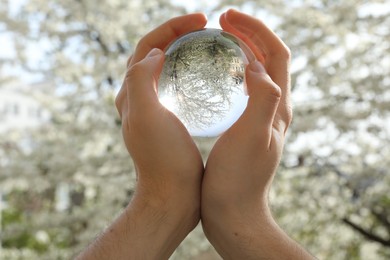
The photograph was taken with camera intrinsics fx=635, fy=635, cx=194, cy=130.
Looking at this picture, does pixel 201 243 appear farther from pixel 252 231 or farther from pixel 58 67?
pixel 252 231

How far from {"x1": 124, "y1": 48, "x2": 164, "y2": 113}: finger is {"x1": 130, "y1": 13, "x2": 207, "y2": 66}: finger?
12.0 inches

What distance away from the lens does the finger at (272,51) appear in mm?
1726

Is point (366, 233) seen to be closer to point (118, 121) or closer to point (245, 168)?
point (118, 121)

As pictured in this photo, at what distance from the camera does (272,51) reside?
179 cm

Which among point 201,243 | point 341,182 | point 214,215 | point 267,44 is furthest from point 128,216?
point 341,182

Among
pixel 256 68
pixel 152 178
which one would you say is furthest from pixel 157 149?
pixel 256 68

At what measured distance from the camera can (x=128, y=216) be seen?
158 centimetres

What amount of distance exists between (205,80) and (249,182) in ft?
1.64

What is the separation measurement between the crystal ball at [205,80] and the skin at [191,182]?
230 millimetres

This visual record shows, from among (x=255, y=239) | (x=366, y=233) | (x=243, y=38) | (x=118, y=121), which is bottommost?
(x=366, y=233)

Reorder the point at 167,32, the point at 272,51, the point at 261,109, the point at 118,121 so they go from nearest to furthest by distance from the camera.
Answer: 1. the point at 261,109
2. the point at 272,51
3. the point at 167,32
4. the point at 118,121

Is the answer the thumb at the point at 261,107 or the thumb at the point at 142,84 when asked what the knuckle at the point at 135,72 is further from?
the thumb at the point at 261,107

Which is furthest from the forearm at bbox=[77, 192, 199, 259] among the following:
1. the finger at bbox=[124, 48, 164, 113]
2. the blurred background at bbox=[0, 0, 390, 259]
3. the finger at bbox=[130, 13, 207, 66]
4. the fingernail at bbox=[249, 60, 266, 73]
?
the blurred background at bbox=[0, 0, 390, 259]

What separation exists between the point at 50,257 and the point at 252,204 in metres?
5.41
